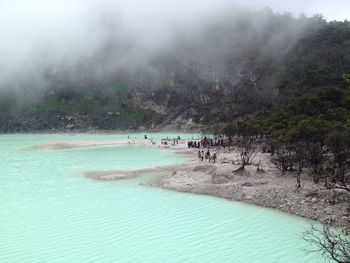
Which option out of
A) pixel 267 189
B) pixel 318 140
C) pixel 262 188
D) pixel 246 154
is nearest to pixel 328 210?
pixel 267 189

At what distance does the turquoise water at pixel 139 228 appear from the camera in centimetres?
2079

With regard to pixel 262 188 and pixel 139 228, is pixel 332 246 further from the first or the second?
pixel 262 188

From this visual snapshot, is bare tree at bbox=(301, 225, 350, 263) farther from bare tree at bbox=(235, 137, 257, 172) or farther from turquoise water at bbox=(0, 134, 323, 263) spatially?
bare tree at bbox=(235, 137, 257, 172)

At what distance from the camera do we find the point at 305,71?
15550 cm

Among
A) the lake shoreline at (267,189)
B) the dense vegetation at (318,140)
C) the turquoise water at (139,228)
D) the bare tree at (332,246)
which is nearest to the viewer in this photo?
the bare tree at (332,246)

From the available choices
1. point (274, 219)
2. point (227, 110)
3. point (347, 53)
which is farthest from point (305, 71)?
point (274, 219)

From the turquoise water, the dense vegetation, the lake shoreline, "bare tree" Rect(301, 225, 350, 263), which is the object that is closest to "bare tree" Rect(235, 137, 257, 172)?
the lake shoreline

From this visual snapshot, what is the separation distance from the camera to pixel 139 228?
Result: 25500mm

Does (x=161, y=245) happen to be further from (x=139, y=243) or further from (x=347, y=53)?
(x=347, y=53)

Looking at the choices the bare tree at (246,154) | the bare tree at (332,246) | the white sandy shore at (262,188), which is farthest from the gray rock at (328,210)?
the bare tree at (246,154)

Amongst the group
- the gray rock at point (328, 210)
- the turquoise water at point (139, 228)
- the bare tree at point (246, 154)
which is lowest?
the turquoise water at point (139, 228)

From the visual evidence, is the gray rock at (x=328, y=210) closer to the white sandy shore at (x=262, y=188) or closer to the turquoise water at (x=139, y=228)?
the white sandy shore at (x=262, y=188)

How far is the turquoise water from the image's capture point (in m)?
20.8

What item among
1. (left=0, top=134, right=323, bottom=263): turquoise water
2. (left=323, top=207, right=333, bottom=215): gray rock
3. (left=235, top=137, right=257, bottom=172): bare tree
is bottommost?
(left=0, top=134, right=323, bottom=263): turquoise water
